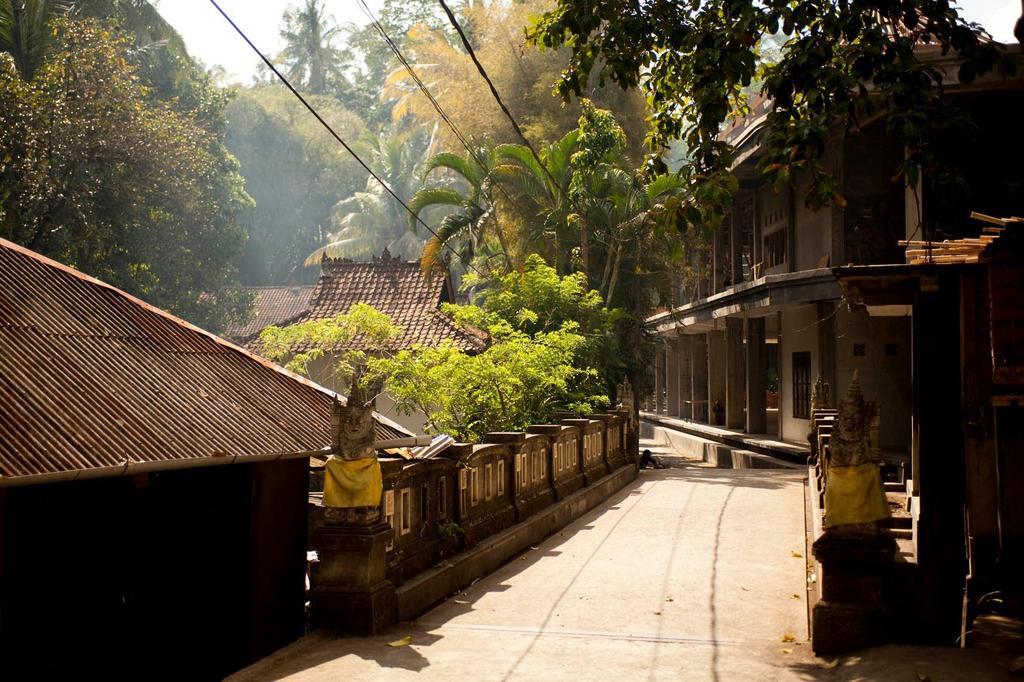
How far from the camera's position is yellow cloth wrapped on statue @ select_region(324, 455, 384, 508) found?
337 inches

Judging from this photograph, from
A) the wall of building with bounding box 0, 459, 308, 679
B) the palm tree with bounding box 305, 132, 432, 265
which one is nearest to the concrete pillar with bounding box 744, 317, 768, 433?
the wall of building with bounding box 0, 459, 308, 679

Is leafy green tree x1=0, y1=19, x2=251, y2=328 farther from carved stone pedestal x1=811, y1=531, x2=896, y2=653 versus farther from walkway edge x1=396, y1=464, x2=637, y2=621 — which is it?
carved stone pedestal x1=811, y1=531, x2=896, y2=653

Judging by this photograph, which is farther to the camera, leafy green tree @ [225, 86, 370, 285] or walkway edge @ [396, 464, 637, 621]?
leafy green tree @ [225, 86, 370, 285]

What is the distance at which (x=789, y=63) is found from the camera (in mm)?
8281

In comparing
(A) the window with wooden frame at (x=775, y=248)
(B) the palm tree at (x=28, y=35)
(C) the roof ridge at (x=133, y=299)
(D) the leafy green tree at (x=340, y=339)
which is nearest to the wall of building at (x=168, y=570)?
(C) the roof ridge at (x=133, y=299)

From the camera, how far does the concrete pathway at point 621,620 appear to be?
25.2 feet

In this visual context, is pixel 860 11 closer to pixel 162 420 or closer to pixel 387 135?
pixel 162 420

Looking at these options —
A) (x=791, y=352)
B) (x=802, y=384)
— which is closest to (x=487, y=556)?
(x=802, y=384)

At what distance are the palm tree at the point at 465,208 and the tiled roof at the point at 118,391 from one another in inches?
639

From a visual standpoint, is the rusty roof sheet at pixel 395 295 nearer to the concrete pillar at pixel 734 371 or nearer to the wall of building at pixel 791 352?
the wall of building at pixel 791 352

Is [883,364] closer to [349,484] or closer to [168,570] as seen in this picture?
[349,484]

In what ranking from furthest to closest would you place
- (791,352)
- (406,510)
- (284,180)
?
(284,180) < (791,352) < (406,510)

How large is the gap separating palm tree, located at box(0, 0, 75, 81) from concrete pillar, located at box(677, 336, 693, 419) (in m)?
27.2

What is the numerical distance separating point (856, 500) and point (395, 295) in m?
20.7
